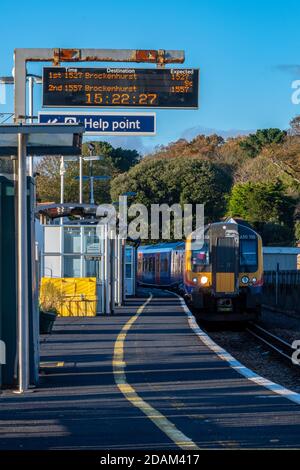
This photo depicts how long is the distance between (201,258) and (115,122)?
386 inches

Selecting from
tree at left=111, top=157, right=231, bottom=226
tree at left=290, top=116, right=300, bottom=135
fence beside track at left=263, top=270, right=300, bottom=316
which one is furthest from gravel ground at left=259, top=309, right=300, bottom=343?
tree at left=290, top=116, right=300, bottom=135

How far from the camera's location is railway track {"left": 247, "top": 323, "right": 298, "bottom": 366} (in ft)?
59.9

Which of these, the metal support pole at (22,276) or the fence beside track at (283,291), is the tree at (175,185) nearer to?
the fence beside track at (283,291)

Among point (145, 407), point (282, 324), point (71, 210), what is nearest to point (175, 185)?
point (282, 324)

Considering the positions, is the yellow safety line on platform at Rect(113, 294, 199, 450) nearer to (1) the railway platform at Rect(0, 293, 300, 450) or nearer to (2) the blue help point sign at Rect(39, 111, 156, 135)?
(1) the railway platform at Rect(0, 293, 300, 450)

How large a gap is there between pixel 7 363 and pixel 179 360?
376 centimetres

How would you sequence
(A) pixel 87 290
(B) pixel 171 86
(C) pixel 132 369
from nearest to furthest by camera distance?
(C) pixel 132 369 < (B) pixel 171 86 < (A) pixel 87 290

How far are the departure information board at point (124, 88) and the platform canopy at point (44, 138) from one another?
259 inches

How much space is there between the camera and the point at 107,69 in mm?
17625

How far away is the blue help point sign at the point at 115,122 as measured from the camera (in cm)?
1808

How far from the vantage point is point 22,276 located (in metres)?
10.5

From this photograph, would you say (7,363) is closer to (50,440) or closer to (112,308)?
(50,440)

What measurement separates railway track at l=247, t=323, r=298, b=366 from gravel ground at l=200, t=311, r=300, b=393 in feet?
0.41
